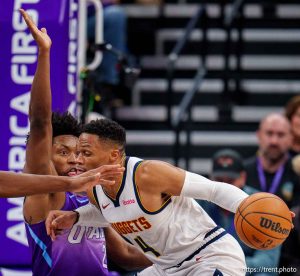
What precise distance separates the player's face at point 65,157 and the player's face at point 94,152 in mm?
264

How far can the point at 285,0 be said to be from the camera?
1190 centimetres

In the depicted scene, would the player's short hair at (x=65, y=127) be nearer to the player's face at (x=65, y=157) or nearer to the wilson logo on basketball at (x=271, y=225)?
the player's face at (x=65, y=157)

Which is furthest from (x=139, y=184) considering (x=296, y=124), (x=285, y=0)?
(x=285, y=0)

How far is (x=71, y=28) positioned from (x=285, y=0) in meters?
4.87

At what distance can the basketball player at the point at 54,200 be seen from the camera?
587cm

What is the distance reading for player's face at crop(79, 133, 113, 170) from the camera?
236 inches

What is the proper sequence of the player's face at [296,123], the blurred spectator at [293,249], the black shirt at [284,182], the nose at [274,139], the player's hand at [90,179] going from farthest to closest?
the player's face at [296,123] < the nose at [274,139] < the black shirt at [284,182] < the blurred spectator at [293,249] < the player's hand at [90,179]

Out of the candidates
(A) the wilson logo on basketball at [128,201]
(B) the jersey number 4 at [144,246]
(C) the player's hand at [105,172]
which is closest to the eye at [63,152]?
(A) the wilson logo on basketball at [128,201]

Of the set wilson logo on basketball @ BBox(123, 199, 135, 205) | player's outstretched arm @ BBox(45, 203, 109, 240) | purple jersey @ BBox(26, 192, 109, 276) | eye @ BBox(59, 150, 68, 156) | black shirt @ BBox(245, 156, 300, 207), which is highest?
eye @ BBox(59, 150, 68, 156)

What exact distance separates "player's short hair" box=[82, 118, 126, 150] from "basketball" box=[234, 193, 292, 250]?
912mm

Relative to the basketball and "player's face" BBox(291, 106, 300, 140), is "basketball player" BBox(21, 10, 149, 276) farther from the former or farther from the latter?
"player's face" BBox(291, 106, 300, 140)

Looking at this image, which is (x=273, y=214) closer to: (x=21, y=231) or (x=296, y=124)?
(x=21, y=231)

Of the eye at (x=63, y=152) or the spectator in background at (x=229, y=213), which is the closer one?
the eye at (x=63, y=152)

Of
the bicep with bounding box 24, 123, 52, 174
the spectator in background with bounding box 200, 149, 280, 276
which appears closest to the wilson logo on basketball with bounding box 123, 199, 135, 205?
the bicep with bounding box 24, 123, 52, 174
